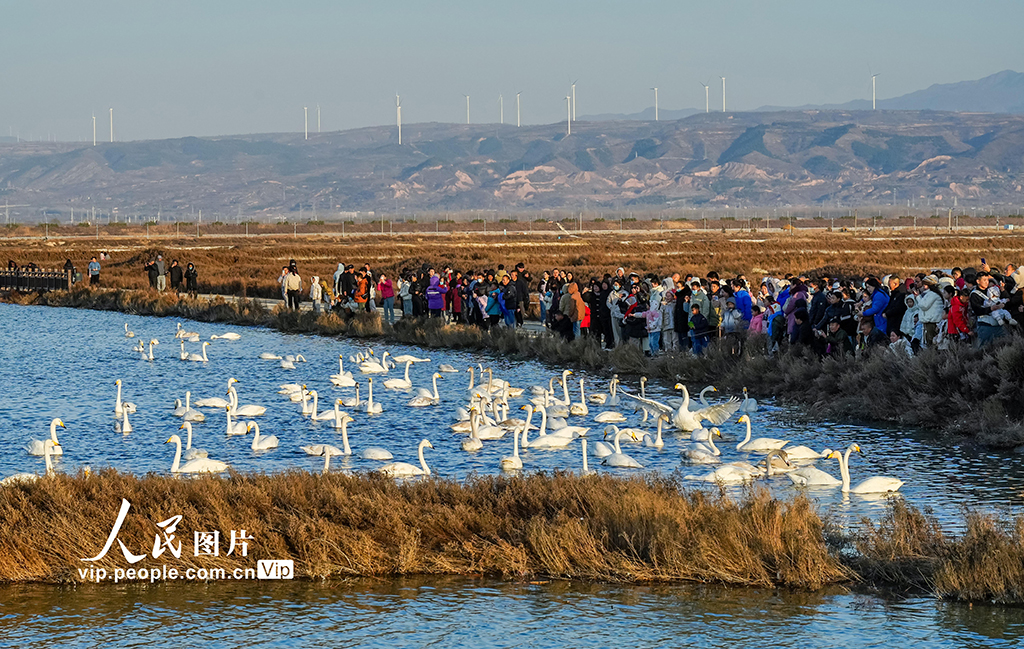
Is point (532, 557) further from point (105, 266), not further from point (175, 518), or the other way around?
point (105, 266)

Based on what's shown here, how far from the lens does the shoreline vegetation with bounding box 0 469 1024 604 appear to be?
33.8 feet

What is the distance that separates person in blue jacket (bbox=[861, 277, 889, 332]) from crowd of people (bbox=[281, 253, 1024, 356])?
0.02 m

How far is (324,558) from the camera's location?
35.0 feet

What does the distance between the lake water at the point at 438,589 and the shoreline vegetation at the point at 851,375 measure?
1.71 feet

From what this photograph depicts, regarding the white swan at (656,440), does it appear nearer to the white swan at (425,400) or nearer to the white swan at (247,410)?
the white swan at (425,400)

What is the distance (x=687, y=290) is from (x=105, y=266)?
167 ft

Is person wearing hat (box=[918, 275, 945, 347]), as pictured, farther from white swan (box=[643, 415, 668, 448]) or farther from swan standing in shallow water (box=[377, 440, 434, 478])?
swan standing in shallow water (box=[377, 440, 434, 478])

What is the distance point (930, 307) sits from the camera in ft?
59.9

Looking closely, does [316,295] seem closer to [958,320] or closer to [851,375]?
[851,375]

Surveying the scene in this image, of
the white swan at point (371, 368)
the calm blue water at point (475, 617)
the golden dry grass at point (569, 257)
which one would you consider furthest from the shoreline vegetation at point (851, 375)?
the golden dry grass at point (569, 257)

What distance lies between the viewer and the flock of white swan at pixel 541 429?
47.2 feet

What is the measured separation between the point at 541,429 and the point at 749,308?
6.72 metres

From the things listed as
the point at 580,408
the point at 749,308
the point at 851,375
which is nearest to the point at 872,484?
the point at 851,375

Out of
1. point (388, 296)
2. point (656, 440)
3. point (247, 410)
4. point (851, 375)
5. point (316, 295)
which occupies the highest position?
point (388, 296)
